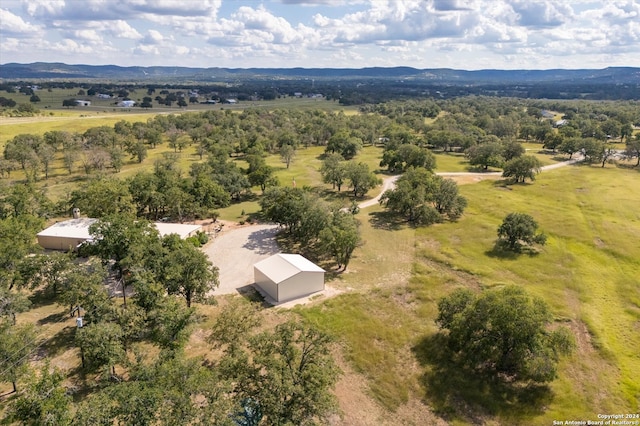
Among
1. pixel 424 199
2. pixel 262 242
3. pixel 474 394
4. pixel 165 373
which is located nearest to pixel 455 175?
pixel 424 199

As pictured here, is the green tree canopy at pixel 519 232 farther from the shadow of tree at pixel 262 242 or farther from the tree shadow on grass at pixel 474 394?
the shadow of tree at pixel 262 242

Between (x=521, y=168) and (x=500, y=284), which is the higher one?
(x=521, y=168)

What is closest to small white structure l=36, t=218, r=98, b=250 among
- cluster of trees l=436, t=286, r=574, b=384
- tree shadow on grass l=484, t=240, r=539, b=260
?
cluster of trees l=436, t=286, r=574, b=384

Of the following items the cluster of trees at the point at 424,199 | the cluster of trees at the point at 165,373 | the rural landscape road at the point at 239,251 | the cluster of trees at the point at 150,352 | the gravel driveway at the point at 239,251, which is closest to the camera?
the cluster of trees at the point at 165,373

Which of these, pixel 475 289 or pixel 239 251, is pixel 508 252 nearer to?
pixel 475 289

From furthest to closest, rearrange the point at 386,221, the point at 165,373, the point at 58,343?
the point at 386,221, the point at 58,343, the point at 165,373

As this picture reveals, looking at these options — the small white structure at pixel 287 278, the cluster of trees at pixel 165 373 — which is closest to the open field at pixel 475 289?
the small white structure at pixel 287 278

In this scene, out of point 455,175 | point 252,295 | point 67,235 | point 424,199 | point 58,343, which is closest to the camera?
point 58,343

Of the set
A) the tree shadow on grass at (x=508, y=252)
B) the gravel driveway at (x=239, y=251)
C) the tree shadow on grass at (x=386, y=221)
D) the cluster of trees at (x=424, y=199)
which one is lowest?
the tree shadow on grass at (x=508, y=252)
